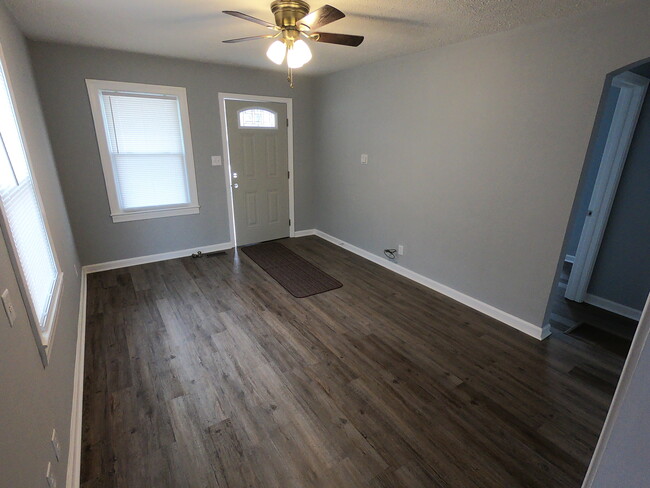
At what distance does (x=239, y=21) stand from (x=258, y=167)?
2321mm

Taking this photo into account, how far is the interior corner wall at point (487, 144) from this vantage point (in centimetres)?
220

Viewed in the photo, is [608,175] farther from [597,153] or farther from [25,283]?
[25,283]

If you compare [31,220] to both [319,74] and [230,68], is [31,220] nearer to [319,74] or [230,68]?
[230,68]

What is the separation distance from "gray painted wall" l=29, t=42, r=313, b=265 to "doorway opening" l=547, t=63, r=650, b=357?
3.63 meters

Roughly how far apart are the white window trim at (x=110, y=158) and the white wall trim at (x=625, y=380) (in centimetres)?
434

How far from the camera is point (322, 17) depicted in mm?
1877

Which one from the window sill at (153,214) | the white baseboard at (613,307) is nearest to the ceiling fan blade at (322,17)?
the window sill at (153,214)

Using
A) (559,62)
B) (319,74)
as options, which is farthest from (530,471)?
(319,74)

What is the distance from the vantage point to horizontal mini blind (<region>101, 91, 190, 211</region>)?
3592 millimetres

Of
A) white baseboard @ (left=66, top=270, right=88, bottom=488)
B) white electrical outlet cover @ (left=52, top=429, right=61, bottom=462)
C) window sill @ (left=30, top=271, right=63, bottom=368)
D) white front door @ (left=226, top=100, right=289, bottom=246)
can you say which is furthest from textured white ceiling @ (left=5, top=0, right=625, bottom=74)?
white electrical outlet cover @ (left=52, top=429, right=61, bottom=462)

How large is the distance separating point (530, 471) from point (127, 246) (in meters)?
4.35

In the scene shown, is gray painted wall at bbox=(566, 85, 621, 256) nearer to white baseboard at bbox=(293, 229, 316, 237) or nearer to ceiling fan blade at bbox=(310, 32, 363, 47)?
ceiling fan blade at bbox=(310, 32, 363, 47)

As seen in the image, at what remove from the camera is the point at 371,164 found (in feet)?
13.2

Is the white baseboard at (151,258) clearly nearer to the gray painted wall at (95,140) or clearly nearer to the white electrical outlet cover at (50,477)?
the gray painted wall at (95,140)
